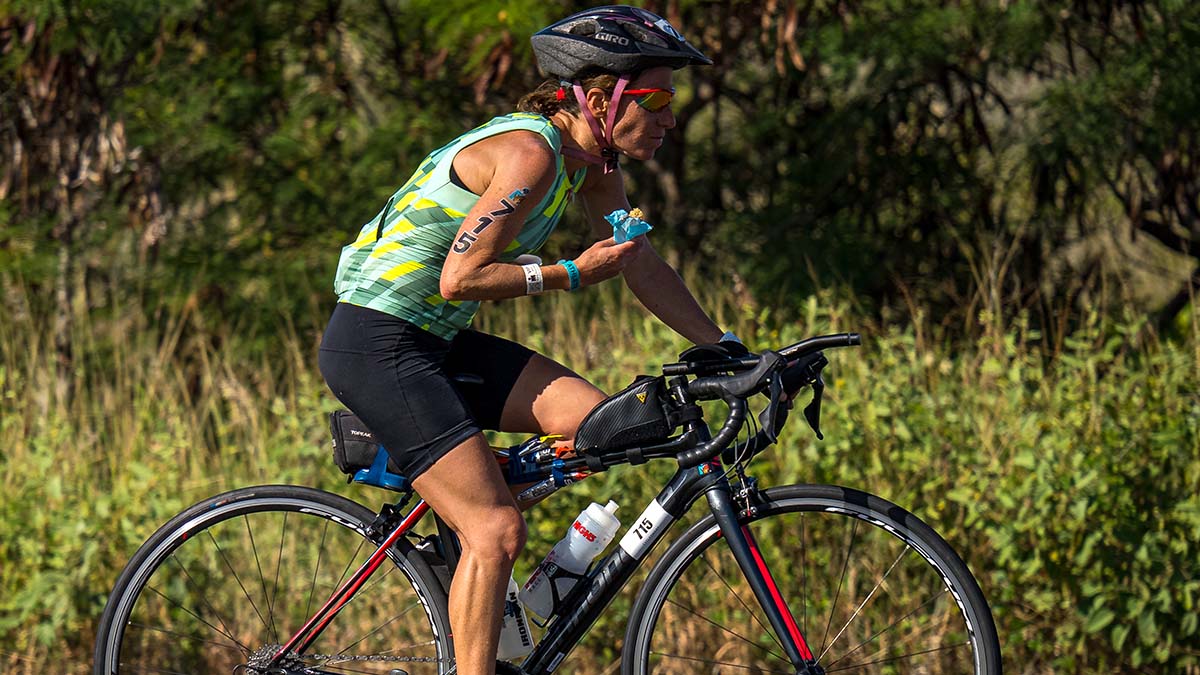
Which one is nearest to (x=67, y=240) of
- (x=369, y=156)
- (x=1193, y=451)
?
(x=369, y=156)

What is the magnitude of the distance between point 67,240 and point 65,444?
9.95 feet

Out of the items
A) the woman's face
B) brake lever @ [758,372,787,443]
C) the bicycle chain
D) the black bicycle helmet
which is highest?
the black bicycle helmet

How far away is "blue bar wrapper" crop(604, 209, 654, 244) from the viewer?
321 centimetres

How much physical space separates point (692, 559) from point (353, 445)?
0.87m

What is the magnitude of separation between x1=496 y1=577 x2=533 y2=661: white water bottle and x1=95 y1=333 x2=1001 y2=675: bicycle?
1.3 inches

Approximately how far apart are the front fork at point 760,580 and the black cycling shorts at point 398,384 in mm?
604

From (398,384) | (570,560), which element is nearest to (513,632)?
(570,560)

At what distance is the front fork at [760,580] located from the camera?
11.0ft

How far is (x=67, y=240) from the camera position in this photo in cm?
833

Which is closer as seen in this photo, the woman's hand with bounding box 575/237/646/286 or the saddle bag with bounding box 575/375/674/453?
the woman's hand with bounding box 575/237/646/286

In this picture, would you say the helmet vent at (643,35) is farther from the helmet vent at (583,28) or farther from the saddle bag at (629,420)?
the saddle bag at (629,420)

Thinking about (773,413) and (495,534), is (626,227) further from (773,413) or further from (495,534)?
(495,534)

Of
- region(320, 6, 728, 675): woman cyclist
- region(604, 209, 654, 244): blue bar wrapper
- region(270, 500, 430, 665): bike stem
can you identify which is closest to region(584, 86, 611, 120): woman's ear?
region(320, 6, 728, 675): woman cyclist

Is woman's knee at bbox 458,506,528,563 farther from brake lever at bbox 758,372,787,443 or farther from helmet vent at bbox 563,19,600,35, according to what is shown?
helmet vent at bbox 563,19,600,35
